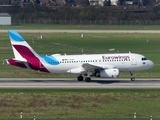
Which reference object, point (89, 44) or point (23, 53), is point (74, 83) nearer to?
point (23, 53)

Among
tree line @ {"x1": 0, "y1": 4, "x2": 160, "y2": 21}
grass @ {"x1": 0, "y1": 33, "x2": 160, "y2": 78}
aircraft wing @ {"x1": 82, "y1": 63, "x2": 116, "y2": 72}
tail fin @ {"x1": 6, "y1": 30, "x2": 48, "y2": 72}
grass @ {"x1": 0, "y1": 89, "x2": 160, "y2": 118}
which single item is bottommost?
grass @ {"x1": 0, "y1": 33, "x2": 160, "y2": 78}

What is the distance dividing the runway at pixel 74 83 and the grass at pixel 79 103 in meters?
3.10

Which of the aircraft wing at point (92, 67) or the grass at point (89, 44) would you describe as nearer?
the aircraft wing at point (92, 67)

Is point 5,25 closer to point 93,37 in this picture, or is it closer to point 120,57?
point 93,37

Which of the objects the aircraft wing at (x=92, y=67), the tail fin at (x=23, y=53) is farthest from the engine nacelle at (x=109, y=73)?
the tail fin at (x=23, y=53)

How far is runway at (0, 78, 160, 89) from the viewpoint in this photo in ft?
168

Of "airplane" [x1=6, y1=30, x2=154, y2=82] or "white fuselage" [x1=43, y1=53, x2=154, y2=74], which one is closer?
"airplane" [x1=6, y1=30, x2=154, y2=82]

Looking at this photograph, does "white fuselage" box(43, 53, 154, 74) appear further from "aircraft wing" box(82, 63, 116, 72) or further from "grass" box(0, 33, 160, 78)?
"grass" box(0, 33, 160, 78)

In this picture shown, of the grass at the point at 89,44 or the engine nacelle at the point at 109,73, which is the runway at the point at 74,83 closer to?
the engine nacelle at the point at 109,73

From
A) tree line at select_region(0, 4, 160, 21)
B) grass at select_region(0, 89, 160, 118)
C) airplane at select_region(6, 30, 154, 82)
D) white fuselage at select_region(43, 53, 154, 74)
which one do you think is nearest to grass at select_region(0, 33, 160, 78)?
white fuselage at select_region(43, 53, 154, 74)

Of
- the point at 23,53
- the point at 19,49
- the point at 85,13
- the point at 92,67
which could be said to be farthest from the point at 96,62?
the point at 85,13

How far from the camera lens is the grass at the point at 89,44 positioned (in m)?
84.2

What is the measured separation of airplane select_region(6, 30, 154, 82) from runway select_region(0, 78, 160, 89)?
1.24 m

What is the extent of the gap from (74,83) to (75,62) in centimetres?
315
